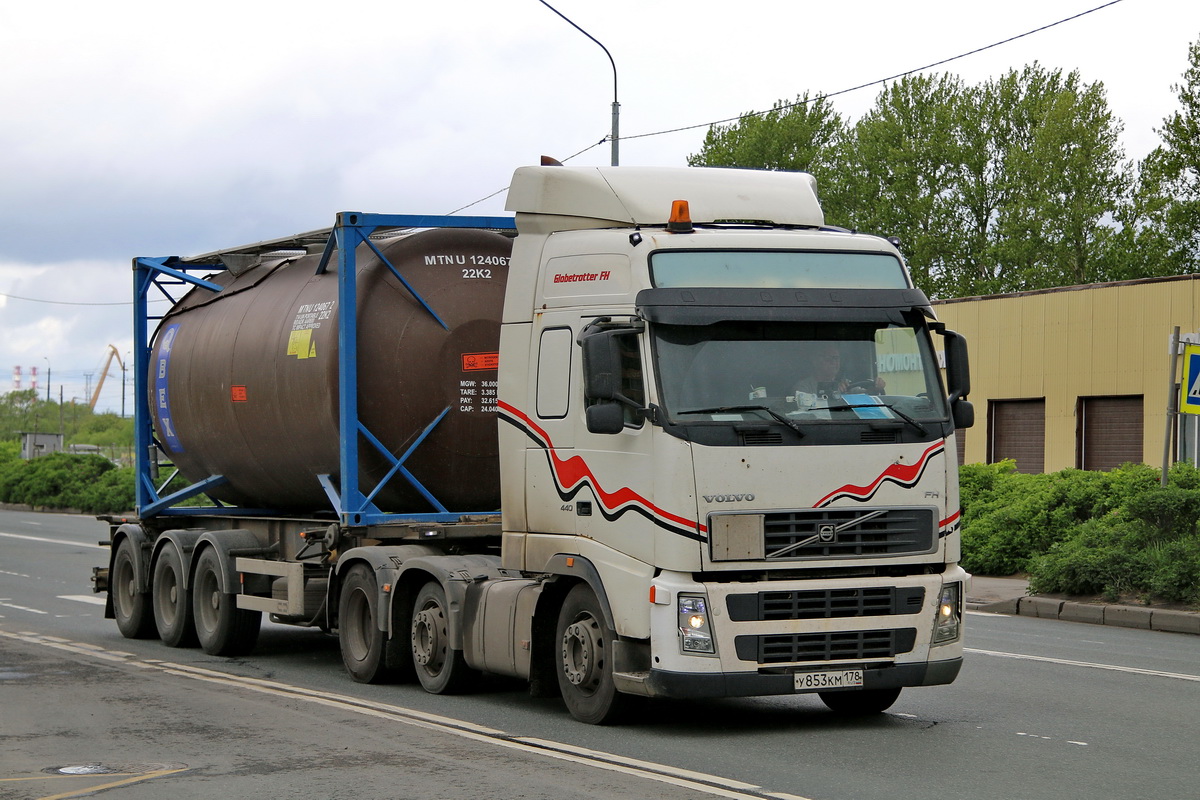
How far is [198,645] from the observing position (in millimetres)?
15656

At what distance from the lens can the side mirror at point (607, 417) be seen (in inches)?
365

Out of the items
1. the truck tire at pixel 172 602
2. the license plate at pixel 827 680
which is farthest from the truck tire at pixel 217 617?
the license plate at pixel 827 680

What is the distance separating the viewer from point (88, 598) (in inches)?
846

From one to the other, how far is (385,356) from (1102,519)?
39.1ft

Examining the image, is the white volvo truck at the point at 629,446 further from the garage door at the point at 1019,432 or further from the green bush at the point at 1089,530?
the garage door at the point at 1019,432

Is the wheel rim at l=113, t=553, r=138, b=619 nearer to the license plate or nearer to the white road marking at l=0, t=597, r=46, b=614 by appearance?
the white road marking at l=0, t=597, r=46, b=614

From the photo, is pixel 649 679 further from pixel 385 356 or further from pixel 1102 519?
pixel 1102 519

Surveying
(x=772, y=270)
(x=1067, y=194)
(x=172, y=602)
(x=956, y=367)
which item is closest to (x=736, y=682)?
(x=956, y=367)

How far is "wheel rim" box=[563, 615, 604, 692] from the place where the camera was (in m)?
9.74

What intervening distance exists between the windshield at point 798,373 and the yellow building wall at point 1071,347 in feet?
66.6

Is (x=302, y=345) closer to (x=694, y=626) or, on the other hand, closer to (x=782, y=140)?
(x=694, y=626)

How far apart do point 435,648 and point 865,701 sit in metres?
3.23

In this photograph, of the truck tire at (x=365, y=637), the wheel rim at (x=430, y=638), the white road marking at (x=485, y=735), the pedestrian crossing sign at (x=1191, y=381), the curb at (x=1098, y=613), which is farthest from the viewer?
the pedestrian crossing sign at (x=1191, y=381)

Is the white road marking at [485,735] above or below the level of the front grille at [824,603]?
below
